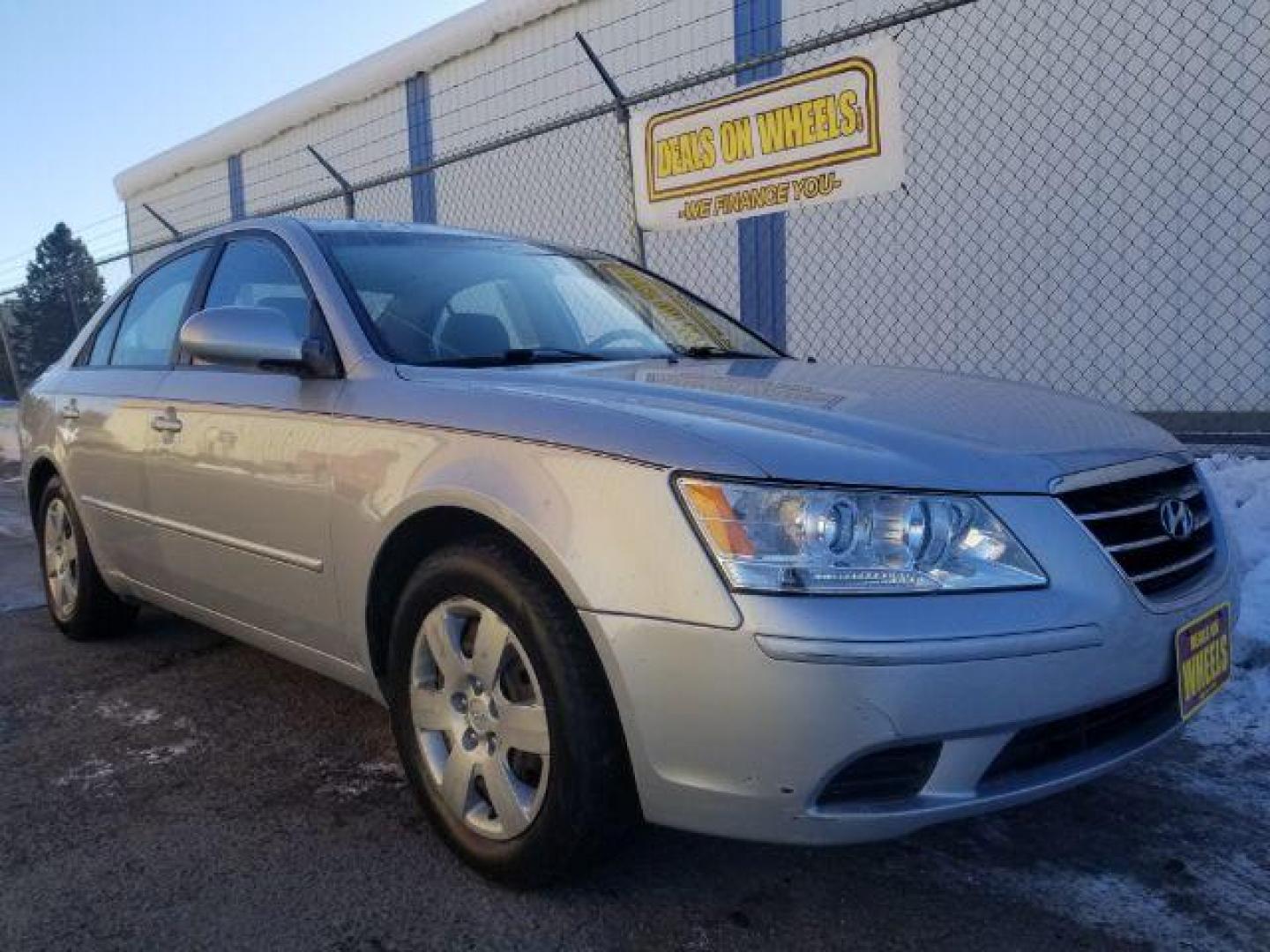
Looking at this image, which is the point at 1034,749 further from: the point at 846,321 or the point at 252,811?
the point at 846,321

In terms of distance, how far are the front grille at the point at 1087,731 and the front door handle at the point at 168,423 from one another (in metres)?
2.64

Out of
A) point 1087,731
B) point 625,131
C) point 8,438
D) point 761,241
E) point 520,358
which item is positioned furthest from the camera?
point 8,438

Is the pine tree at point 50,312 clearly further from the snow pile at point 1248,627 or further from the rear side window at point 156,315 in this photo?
the snow pile at point 1248,627

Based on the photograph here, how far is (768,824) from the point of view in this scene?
6.36 feet

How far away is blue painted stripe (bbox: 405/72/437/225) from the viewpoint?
480 inches

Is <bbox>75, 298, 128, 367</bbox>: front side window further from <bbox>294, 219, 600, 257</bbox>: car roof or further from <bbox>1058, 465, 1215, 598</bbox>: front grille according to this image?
<bbox>1058, 465, 1215, 598</bbox>: front grille

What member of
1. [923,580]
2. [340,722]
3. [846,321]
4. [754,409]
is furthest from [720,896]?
[846,321]

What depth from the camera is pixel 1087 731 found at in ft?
6.83

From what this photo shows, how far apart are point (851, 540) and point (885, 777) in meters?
0.43

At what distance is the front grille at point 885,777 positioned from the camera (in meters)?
1.90

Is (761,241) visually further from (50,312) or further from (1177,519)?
(50,312)

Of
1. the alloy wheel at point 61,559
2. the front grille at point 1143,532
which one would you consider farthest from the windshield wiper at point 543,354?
the alloy wheel at point 61,559

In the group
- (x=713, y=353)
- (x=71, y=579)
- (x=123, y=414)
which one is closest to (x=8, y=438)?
(x=71, y=579)

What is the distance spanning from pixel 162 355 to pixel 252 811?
1830 millimetres
